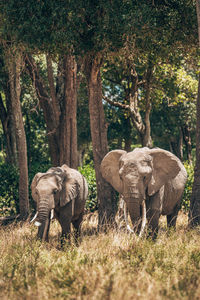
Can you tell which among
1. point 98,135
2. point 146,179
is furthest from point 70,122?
point 146,179

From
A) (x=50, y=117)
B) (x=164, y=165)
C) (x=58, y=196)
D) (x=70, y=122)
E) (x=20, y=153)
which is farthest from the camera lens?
(x=50, y=117)

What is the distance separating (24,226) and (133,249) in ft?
14.5

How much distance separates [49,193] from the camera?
799 cm

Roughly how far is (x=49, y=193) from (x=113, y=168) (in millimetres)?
1720

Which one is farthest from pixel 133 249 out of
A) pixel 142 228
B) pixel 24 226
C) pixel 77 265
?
pixel 24 226

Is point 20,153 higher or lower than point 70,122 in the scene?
lower

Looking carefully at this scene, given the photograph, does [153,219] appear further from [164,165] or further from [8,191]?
[8,191]

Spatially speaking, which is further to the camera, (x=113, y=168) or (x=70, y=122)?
(x=70, y=122)

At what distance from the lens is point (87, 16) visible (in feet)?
35.1

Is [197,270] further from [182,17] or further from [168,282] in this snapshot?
[182,17]

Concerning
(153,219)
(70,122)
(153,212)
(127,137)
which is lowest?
(153,219)

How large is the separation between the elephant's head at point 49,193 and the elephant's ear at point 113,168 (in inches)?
33.8

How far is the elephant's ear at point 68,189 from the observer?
8.48 m

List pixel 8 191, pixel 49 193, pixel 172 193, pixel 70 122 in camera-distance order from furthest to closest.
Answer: pixel 70 122 → pixel 8 191 → pixel 172 193 → pixel 49 193
